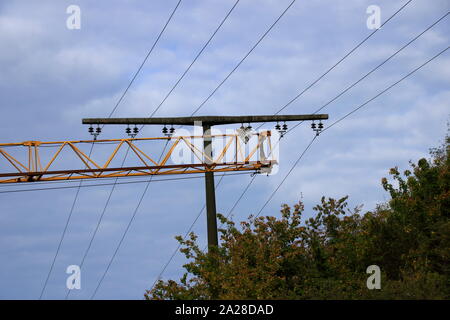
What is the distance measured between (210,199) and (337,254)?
6657 millimetres

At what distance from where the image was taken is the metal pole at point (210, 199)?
117ft

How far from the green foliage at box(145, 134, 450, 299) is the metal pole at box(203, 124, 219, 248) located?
506mm

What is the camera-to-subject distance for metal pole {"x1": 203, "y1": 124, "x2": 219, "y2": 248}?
3578 centimetres

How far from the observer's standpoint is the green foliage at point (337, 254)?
32.2m

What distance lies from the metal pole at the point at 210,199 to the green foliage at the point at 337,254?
1.66 feet

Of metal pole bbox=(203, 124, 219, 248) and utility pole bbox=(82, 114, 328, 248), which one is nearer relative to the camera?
metal pole bbox=(203, 124, 219, 248)

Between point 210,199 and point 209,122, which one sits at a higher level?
point 209,122

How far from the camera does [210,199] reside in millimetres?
35969

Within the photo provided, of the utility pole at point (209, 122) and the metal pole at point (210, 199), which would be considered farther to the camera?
the utility pole at point (209, 122)

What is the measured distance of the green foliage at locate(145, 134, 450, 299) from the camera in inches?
1270
